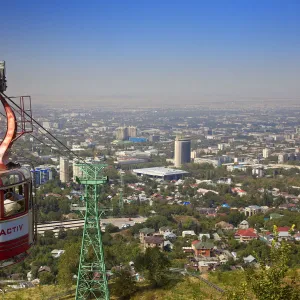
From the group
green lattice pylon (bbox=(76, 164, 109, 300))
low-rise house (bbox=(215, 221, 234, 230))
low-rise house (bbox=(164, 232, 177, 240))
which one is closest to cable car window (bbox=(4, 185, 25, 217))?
green lattice pylon (bbox=(76, 164, 109, 300))

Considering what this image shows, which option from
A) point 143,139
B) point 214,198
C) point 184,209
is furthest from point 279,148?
point 184,209

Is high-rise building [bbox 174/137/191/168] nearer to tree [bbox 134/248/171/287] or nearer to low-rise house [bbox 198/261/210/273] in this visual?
low-rise house [bbox 198/261/210/273]

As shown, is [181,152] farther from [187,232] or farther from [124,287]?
[124,287]

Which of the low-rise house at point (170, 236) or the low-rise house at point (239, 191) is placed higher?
the low-rise house at point (170, 236)

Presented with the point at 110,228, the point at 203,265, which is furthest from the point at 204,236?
the point at 110,228

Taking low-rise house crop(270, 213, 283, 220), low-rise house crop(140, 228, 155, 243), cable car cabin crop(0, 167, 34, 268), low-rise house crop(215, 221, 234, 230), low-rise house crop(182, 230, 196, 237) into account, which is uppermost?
cable car cabin crop(0, 167, 34, 268)

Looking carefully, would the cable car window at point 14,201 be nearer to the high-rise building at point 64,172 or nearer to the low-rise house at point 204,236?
the low-rise house at point 204,236

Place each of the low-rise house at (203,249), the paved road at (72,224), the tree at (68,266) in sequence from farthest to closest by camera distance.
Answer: the paved road at (72,224) → the low-rise house at (203,249) → the tree at (68,266)

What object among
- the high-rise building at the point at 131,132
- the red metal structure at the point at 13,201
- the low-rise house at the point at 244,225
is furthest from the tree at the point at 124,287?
the high-rise building at the point at 131,132
